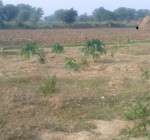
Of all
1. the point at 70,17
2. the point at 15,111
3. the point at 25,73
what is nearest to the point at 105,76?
the point at 25,73

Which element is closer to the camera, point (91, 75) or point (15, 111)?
point (15, 111)

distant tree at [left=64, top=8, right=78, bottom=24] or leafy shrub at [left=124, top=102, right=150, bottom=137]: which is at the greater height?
distant tree at [left=64, top=8, right=78, bottom=24]

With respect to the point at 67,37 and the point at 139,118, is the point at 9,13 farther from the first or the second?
the point at 139,118

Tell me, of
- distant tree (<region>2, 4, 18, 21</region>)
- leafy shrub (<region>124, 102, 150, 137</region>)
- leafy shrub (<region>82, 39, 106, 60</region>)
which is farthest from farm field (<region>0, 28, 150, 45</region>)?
distant tree (<region>2, 4, 18, 21</region>)

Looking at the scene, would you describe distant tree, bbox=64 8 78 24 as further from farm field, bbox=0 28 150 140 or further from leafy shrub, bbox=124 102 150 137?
leafy shrub, bbox=124 102 150 137

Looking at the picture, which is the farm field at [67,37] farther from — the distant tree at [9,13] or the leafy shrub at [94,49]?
the distant tree at [9,13]

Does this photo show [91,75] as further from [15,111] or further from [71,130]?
[71,130]

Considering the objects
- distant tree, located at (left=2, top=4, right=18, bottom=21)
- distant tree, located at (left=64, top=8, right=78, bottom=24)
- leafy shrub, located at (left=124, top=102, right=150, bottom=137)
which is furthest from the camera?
distant tree, located at (left=2, top=4, right=18, bottom=21)

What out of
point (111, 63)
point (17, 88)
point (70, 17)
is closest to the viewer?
point (17, 88)

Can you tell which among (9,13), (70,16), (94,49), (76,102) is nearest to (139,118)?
(76,102)

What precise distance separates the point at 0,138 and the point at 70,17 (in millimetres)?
67637

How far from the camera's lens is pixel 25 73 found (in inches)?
557

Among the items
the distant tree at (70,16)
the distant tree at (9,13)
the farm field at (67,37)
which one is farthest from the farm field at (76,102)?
the distant tree at (9,13)

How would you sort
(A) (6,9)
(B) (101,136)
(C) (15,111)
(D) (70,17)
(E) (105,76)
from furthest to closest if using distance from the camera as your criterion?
(A) (6,9) → (D) (70,17) → (E) (105,76) → (C) (15,111) → (B) (101,136)
